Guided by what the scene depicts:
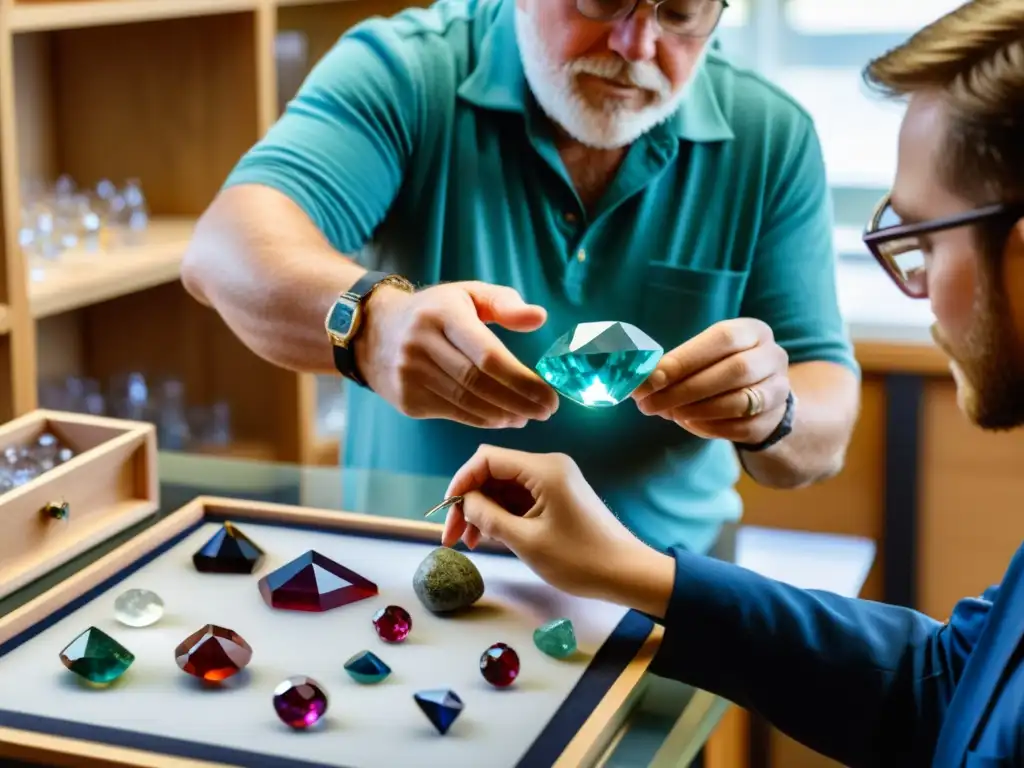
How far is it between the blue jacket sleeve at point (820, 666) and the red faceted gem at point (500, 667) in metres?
0.15

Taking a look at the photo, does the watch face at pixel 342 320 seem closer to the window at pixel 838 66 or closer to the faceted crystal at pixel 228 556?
the faceted crystal at pixel 228 556

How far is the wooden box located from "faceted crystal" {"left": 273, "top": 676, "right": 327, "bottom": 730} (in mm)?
339

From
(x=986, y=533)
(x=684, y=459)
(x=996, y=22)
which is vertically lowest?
(x=986, y=533)

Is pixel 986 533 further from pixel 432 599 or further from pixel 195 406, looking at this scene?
pixel 432 599

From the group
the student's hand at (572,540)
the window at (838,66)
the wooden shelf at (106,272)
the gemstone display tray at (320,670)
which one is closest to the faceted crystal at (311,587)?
the gemstone display tray at (320,670)

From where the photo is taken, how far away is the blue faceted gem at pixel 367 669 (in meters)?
1.02

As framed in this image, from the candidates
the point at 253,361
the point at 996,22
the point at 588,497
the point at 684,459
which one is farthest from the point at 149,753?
the point at 253,361

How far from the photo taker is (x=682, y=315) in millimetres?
1679

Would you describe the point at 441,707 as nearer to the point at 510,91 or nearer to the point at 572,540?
the point at 572,540

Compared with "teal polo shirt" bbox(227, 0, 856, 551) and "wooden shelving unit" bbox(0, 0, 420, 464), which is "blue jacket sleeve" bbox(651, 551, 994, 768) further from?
"wooden shelving unit" bbox(0, 0, 420, 464)

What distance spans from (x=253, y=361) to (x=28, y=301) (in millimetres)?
701

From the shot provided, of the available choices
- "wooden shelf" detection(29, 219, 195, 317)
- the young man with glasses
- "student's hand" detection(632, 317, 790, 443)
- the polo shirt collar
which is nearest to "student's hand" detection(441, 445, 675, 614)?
the young man with glasses

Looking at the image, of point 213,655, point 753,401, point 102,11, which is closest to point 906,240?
point 753,401

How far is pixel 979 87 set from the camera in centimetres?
100
